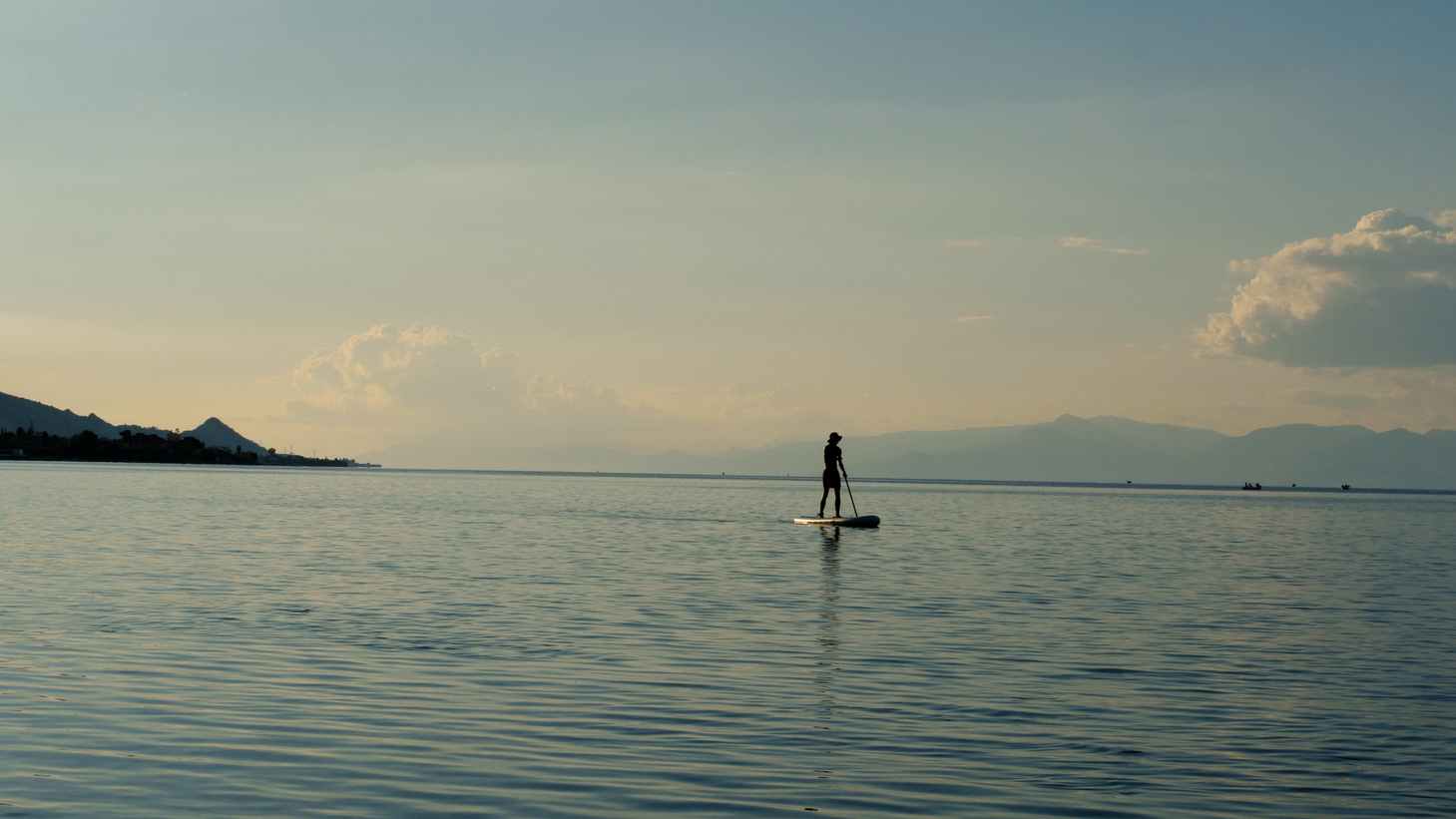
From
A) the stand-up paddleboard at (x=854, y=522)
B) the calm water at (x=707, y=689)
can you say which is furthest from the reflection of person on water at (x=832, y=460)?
the calm water at (x=707, y=689)

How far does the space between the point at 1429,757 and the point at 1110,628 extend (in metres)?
12.6

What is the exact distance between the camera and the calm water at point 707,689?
13789 millimetres

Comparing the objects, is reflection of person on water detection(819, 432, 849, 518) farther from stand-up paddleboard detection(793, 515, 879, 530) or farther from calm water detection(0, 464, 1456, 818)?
calm water detection(0, 464, 1456, 818)

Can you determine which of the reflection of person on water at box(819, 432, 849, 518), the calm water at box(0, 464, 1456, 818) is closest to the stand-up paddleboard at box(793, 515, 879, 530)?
the reflection of person on water at box(819, 432, 849, 518)

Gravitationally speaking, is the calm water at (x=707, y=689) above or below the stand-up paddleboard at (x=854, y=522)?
below

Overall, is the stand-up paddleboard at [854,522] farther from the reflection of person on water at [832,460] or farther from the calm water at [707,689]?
the calm water at [707,689]

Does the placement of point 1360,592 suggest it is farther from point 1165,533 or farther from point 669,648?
point 1165,533

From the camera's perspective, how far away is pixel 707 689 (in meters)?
19.9

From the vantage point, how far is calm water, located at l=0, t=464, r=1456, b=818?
13.8 m

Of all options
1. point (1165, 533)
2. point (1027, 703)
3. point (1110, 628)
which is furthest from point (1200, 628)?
point (1165, 533)

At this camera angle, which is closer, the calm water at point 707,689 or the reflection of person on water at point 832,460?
the calm water at point 707,689

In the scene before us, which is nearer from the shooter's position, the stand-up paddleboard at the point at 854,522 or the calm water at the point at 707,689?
the calm water at the point at 707,689

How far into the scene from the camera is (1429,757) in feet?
52.6

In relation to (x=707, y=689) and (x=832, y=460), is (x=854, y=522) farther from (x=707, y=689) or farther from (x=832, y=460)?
(x=707, y=689)
